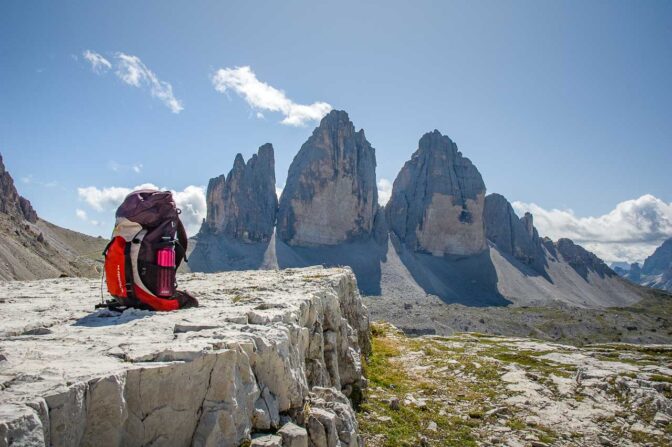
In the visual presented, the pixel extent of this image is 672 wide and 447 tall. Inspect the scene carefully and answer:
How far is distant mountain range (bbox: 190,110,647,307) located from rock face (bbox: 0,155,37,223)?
56.4 m

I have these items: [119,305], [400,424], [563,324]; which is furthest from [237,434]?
[563,324]

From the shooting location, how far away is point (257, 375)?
6.55 metres

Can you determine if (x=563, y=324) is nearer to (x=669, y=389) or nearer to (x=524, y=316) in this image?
(x=524, y=316)

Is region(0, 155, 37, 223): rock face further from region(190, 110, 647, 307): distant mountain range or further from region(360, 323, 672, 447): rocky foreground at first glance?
region(360, 323, 672, 447): rocky foreground

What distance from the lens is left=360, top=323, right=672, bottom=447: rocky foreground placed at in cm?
1387

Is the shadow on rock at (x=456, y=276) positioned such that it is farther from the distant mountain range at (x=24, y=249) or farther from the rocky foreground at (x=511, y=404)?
the rocky foreground at (x=511, y=404)

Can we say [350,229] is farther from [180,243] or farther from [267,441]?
[267,441]

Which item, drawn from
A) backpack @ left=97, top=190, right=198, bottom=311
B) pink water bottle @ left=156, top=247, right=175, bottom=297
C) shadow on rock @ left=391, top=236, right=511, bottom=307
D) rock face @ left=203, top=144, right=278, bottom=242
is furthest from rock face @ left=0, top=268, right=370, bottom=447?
rock face @ left=203, top=144, right=278, bottom=242

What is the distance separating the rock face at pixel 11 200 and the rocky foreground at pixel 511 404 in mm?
131772

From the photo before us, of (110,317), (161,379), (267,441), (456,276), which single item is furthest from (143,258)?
(456,276)

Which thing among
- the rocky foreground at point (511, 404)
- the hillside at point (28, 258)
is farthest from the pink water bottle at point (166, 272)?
the hillside at point (28, 258)

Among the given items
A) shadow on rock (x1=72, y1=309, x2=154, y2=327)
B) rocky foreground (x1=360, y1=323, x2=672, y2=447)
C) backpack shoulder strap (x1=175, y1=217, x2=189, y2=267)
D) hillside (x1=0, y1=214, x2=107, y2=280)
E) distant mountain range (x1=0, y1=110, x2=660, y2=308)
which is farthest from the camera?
distant mountain range (x1=0, y1=110, x2=660, y2=308)

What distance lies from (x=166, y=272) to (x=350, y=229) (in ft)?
567

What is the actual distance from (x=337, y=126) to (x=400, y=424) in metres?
180
